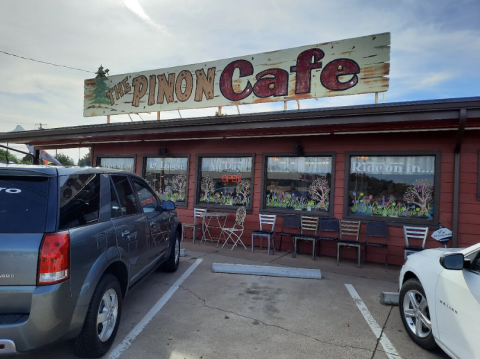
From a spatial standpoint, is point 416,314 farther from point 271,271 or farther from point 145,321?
point 145,321

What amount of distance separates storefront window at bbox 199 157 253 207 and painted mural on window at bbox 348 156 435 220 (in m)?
2.56

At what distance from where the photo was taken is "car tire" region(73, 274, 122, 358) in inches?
97.7

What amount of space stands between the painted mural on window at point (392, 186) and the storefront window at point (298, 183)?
0.59m

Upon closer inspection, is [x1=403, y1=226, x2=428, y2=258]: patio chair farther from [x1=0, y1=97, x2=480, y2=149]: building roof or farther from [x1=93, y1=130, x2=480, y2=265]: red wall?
[x1=0, y1=97, x2=480, y2=149]: building roof

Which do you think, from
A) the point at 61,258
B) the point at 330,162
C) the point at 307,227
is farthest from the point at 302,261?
the point at 61,258

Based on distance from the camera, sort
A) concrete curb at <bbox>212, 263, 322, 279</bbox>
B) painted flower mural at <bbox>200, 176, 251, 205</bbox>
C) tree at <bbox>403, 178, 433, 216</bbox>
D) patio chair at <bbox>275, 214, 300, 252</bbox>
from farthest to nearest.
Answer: painted flower mural at <bbox>200, 176, 251, 205</bbox> < patio chair at <bbox>275, 214, 300, 252</bbox> < tree at <bbox>403, 178, 433, 216</bbox> < concrete curb at <bbox>212, 263, 322, 279</bbox>

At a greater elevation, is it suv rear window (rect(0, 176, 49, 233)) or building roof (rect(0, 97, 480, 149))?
building roof (rect(0, 97, 480, 149))

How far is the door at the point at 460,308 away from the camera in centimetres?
212

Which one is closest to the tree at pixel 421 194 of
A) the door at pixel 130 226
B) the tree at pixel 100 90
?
the door at pixel 130 226

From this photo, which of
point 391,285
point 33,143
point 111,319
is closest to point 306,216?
point 391,285

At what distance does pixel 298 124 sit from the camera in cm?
598

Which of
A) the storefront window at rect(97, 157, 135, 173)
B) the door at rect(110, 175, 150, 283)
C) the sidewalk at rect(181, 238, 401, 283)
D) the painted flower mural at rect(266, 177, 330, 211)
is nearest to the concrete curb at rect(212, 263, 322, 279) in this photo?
the sidewalk at rect(181, 238, 401, 283)

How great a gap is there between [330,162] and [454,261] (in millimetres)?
4709

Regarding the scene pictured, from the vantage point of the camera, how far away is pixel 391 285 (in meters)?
4.98
